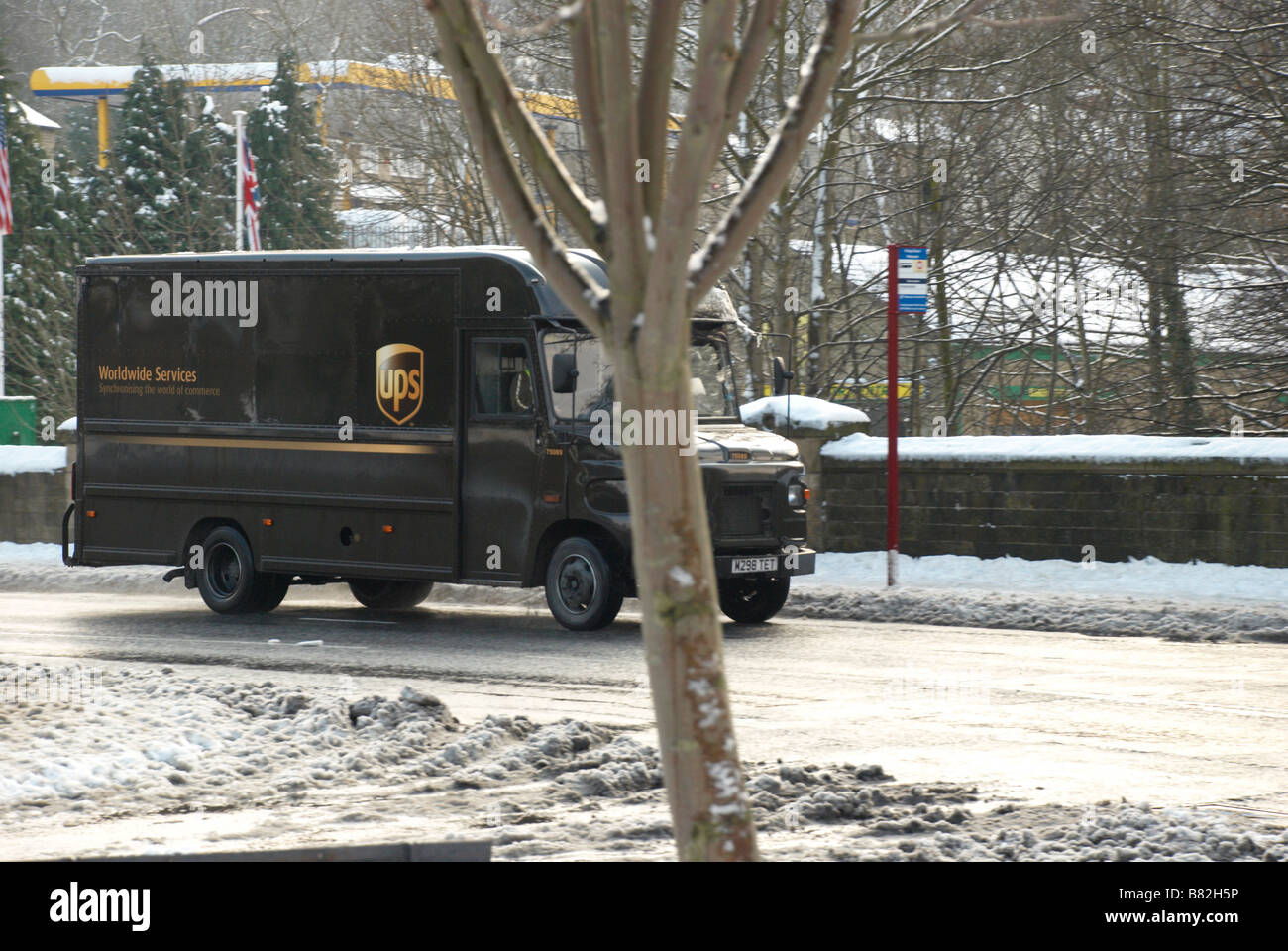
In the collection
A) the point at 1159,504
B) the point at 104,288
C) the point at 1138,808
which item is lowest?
the point at 1138,808

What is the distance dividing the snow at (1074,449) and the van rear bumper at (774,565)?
465cm

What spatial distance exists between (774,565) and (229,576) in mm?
5347

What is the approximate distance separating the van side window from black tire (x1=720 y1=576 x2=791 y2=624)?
2.42 metres

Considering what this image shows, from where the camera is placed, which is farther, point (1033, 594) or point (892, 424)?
point (892, 424)

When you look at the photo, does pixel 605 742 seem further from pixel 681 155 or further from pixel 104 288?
pixel 104 288

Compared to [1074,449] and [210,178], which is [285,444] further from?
[210,178]

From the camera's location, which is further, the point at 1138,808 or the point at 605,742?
the point at 605,742

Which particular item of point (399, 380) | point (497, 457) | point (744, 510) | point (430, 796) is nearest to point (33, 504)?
point (399, 380)

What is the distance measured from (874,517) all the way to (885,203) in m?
10.9

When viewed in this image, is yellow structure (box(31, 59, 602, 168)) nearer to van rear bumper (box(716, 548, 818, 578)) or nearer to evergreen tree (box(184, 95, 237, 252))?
evergreen tree (box(184, 95, 237, 252))

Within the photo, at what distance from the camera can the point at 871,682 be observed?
11523 mm

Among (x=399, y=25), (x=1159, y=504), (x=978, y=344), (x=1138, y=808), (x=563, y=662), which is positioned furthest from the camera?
(x=399, y=25)

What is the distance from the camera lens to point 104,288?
670 inches

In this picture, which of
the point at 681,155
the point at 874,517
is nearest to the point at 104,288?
the point at 874,517
